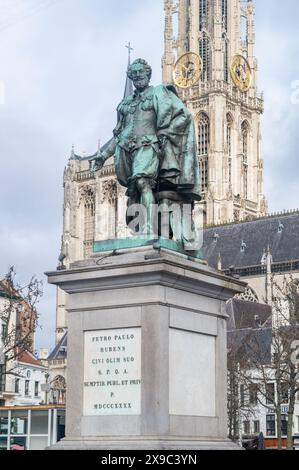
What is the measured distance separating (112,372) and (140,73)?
4242 millimetres

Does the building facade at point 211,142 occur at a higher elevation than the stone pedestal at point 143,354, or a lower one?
higher

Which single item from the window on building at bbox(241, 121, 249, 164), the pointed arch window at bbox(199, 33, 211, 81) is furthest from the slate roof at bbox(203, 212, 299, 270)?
A: the pointed arch window at bbox(199, 33, 211, 81)

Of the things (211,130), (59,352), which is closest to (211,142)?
(211,130)

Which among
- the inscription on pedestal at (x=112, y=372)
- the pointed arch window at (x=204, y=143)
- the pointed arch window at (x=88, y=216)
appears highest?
the pointed arch window at (x=204, y=143)

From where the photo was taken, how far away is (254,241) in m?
92.3

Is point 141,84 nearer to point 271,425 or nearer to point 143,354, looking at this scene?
point 143,354

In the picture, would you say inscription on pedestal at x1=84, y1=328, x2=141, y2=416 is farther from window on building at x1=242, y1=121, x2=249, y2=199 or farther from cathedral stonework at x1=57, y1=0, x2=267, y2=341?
window on building at x1=242, y1=121, x2=249, y2=199

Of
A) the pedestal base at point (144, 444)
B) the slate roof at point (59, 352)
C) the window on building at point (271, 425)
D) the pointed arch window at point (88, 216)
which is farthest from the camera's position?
the pointed arch window at point (88, 216)

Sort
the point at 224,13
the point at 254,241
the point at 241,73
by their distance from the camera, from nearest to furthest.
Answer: the point at 254,241
the point at 241,73
the point at 224,13

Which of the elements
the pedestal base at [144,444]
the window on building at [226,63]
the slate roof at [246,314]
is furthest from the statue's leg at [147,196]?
the window on building at [226,63]

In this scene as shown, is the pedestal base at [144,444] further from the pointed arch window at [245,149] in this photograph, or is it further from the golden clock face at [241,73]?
the golden clock face at [241,73]

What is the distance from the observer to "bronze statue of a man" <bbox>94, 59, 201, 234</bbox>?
12734 millimetres

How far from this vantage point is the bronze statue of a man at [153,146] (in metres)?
12.7
